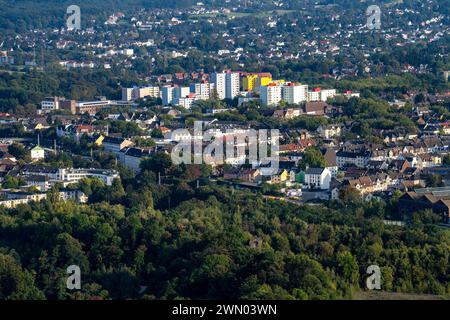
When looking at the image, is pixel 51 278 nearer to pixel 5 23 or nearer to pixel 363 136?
pixel 363 136

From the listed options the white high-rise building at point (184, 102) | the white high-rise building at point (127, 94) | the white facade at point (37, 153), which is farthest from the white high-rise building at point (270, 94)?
the white facade at point (37, 153)

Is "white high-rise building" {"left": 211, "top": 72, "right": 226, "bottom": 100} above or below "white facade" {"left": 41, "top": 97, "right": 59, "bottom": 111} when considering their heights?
above

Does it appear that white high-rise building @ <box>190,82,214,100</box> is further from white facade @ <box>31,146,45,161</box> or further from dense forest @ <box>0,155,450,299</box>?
dense forest @ <box>0,155,450,299</box>

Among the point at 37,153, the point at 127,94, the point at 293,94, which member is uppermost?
the point at 293,94

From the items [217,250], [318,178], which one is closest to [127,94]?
[318,178]

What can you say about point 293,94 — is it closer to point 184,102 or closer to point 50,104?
point 184,102

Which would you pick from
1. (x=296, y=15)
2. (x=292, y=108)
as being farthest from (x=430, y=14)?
(x=292, y=108)

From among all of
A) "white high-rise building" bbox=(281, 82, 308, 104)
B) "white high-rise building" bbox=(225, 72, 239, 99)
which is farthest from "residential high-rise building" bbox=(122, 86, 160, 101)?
"white high-rise building" bbox=(281, 82, 308, 104)
